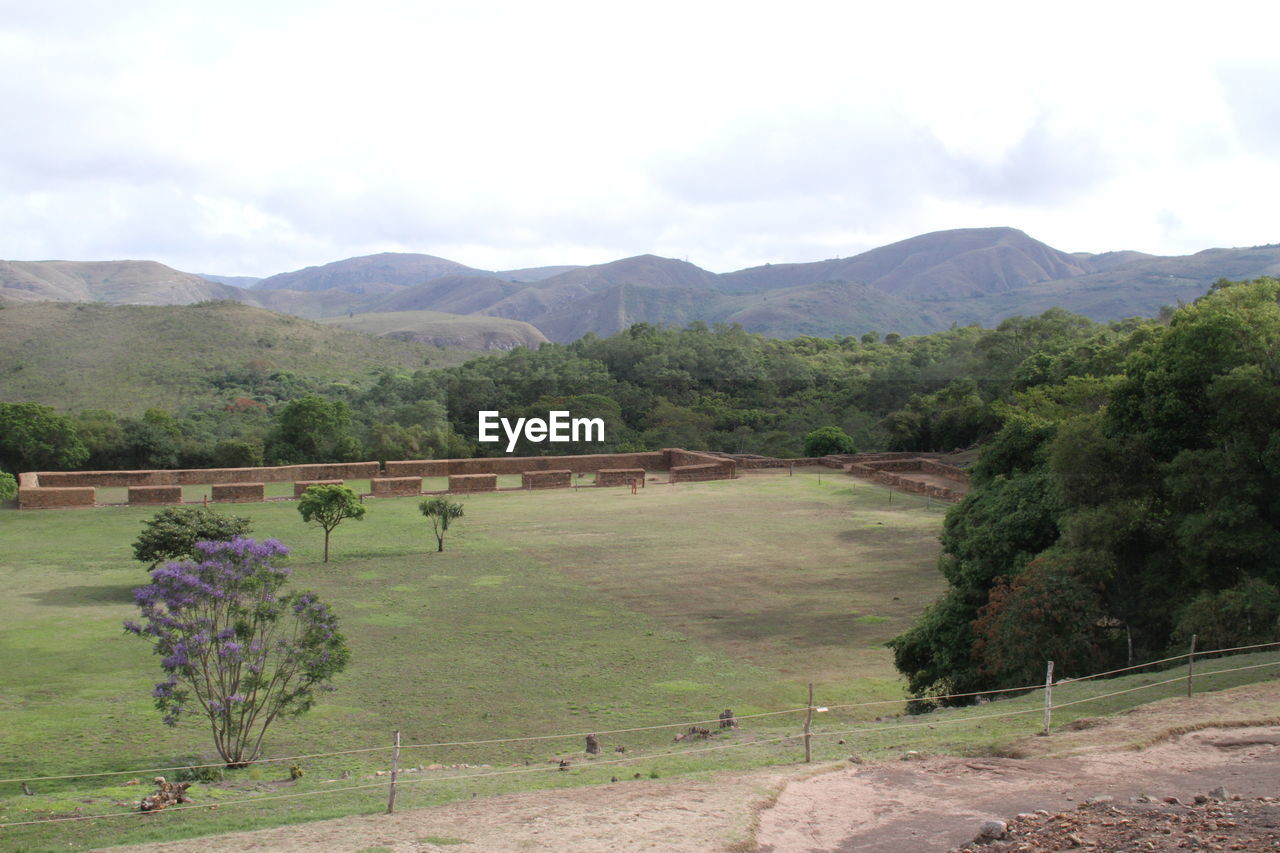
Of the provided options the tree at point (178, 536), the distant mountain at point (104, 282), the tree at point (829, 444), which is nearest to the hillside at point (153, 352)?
the tree at point (829, 444)

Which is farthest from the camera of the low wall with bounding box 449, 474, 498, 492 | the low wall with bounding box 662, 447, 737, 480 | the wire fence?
the low wall with bounding box 662, 447, 737, 480

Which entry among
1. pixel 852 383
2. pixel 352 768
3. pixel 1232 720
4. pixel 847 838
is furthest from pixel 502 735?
pixel 852 383

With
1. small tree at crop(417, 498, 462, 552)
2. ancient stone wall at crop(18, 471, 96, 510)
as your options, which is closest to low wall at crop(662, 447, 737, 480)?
small tree at crop(417, 498, 462, 552)

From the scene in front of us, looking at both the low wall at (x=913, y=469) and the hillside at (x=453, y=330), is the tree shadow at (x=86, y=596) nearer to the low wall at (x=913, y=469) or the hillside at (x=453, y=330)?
the low wall at (x=913, y=469)

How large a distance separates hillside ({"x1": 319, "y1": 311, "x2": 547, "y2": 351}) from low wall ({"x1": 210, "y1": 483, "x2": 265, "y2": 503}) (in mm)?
91306

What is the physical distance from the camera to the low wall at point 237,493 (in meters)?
25.4

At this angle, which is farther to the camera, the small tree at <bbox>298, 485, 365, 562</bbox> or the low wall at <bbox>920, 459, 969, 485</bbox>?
the low wall at <bbox>920, 459, 969, 485</bbox>

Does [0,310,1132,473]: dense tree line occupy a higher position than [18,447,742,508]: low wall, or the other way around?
[0,310,1132,473]: dense tree line

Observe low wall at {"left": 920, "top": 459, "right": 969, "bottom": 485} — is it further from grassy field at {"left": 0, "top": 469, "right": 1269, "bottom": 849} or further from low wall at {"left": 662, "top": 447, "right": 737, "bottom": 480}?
grassy field at {"left": 0, "top": 469, "right": 1269, "bottom": 849}

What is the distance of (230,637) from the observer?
8438 mm

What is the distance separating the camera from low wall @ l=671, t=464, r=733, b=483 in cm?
3042

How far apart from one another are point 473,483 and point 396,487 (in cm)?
218

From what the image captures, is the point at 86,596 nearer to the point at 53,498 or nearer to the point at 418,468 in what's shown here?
the point at 53,498

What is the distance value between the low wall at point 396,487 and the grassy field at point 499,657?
3592mm
